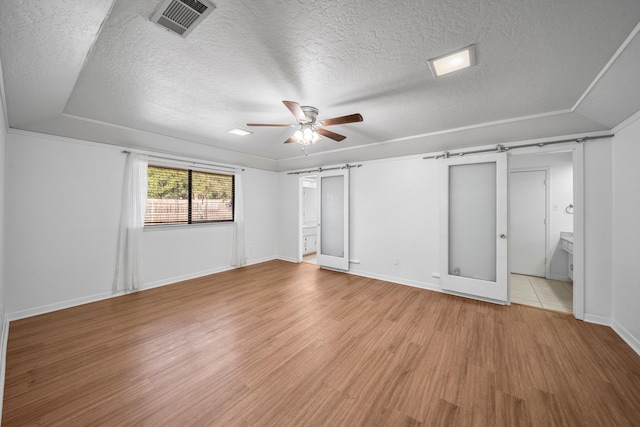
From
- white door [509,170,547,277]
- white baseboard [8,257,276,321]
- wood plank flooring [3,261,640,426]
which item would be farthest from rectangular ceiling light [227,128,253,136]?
white door [509,170,547,277]

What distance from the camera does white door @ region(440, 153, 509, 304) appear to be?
3230 mm

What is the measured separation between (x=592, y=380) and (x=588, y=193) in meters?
2.16

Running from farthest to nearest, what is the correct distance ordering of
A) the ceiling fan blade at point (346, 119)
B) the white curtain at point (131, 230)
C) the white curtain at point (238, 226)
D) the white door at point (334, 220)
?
1. the white curtain at point (238, 226)
2. the white door at point (334, 220)
3. the white curtain at point (131, 230)
4. the ceiling fan blade at point (346, 119)

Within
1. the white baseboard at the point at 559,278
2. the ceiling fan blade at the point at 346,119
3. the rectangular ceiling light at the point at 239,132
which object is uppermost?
the rectangular ceiling light at the point at 239,132

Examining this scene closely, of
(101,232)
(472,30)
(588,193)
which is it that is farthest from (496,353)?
(101,232)

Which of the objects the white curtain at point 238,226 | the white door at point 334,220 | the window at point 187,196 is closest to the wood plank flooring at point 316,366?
the window at point 187,196

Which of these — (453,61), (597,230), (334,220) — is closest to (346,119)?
(453,61)

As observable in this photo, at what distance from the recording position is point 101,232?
3.40 m

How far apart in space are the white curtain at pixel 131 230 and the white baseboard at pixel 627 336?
6148 millimetres

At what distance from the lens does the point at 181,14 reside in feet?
4.35

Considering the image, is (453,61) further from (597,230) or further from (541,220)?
(541,220)

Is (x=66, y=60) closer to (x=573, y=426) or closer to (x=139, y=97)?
(x=139, y=97)

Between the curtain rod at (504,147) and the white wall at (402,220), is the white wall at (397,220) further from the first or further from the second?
the curtain rod at (504,147)

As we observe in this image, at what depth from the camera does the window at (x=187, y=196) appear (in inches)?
159
